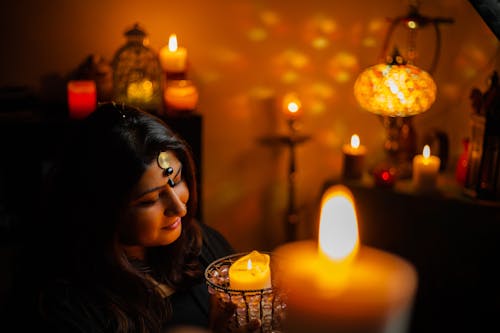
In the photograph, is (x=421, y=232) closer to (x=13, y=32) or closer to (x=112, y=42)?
(x=112, y=42)

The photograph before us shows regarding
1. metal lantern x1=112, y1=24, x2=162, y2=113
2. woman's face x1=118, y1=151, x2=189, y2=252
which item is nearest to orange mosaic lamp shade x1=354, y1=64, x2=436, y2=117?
metal lantern x1=112, y1=24, x2=162, y2=113

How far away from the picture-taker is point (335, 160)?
3.07 metres

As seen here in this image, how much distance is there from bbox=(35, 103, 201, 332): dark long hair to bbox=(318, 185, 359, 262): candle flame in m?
0.69

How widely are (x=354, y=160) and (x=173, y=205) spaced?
1.49 meters

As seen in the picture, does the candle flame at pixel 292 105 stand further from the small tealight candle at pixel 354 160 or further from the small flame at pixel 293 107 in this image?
the small tealight candle at pixel 354 160

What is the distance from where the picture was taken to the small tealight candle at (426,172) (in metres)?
2.57

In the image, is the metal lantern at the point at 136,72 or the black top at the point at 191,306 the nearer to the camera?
the black top at the point at 191,306

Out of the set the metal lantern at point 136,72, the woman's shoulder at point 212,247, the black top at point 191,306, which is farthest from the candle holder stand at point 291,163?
the black top at point 191,306

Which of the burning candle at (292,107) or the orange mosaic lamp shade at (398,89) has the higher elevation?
the orange mosaic lamp shade at (398,89)

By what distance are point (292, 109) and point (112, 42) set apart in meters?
0.78

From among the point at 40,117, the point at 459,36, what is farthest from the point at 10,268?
the point at 459,36

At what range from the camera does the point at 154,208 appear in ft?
4.47

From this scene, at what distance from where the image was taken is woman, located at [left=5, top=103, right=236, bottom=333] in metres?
1.34

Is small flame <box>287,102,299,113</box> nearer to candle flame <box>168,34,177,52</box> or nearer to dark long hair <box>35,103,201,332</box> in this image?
candle flame <box>168,34,177,52</box>
